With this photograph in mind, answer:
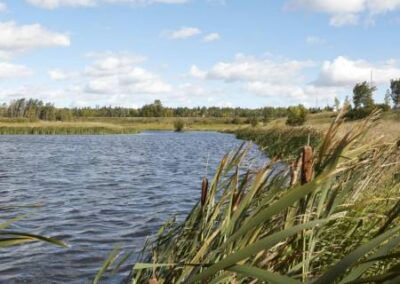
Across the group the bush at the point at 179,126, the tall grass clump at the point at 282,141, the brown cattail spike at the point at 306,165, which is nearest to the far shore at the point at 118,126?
the bush at the point at 179,126

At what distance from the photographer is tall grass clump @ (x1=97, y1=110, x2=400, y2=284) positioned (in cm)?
137

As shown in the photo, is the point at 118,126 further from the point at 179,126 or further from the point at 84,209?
the point at 84,209

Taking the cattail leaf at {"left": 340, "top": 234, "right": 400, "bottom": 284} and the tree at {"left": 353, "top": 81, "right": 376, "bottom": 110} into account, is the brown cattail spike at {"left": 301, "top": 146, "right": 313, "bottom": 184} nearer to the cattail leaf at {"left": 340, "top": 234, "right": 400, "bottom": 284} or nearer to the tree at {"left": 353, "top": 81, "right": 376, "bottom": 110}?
the cattail leaf at {"left": 340, "top": 234, "right": 400, "bottom": 284}

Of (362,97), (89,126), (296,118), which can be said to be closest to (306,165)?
(296,118)

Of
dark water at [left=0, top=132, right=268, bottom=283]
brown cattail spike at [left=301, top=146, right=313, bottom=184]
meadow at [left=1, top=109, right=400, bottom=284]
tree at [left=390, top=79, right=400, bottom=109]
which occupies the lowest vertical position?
dark water at [left=0, top=132, right=268, bottom=283]

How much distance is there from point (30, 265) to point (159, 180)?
497 inches

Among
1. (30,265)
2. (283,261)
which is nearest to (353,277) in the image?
(283,261)

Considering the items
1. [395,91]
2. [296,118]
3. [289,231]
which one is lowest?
[289,231]

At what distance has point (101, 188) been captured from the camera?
720 inches

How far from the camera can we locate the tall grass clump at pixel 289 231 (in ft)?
4.48

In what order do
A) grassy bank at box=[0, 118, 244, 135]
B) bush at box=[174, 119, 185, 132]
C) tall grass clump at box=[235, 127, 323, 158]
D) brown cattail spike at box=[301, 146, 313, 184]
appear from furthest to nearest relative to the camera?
bush at box=[174, 119, 185, 132] < grassy bank at box=[0, 118, 244, 135] < tall grass clump at box=[235, 127, 323, 158] < brown cattail spike at box=[301, 146, 313, 184]

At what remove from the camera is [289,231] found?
143 centimetres

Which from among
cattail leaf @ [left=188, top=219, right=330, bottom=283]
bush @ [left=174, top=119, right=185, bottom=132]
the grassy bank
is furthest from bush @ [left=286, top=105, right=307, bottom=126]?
bush @ [left=174, top=119, right=185, bottom=132]

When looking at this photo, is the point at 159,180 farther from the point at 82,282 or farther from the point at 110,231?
the point at 82,282
